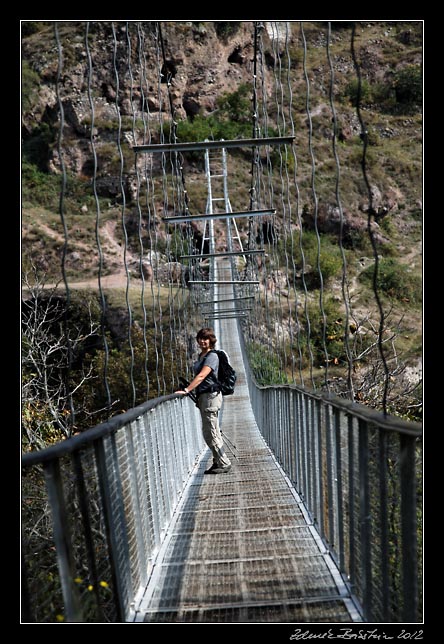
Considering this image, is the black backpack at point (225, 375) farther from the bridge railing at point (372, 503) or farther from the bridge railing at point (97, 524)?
the bridge railing at point (372, 503)

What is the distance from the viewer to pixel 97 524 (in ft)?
7.45

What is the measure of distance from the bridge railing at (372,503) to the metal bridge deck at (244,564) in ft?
0.40

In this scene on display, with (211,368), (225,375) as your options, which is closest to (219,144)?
(211,368)

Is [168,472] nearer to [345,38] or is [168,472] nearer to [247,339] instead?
[247,339]

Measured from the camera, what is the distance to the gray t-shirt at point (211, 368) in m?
4.82

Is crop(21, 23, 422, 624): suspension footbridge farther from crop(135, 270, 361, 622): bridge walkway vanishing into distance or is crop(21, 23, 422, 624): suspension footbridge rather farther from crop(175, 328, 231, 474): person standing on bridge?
crop(175, 328, 231, 474): person standing on bridge

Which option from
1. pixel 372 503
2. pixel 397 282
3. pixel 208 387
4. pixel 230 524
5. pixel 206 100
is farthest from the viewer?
pixel 206 100

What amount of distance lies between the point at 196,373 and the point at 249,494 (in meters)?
0.82

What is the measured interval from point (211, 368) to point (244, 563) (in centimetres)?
190

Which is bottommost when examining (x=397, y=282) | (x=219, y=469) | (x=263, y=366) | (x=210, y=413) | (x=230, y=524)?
(x=263, y=366)

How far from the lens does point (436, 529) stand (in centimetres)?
176

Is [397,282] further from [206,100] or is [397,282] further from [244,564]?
[244,564]

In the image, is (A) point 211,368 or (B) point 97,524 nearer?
(B) point 97,524

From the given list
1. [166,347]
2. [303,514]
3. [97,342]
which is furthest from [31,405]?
[303,514]
